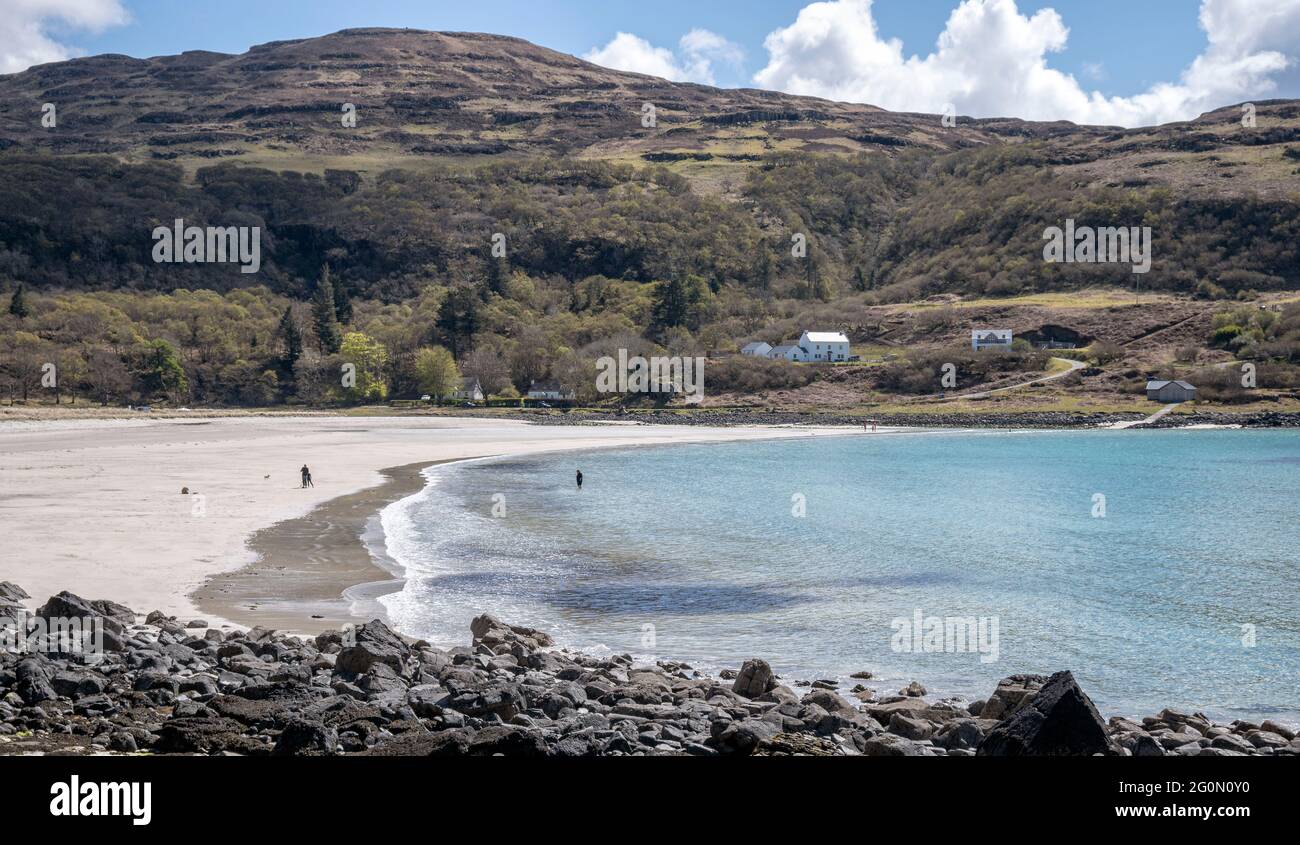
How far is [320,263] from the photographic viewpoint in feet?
607

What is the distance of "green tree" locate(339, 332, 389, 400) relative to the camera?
119688mm

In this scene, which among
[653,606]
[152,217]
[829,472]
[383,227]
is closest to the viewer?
[653,606]

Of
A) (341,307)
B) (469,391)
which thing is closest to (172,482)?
(469,391)

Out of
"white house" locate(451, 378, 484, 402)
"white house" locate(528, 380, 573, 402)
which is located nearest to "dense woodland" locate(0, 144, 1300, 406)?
"white house" locate(451, 378, 484, 402)

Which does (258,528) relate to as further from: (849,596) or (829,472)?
(829,472)

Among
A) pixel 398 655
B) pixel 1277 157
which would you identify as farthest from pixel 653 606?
pixel 1277 157

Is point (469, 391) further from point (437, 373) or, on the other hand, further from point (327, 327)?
point (327, 327)

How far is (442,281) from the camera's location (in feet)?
587

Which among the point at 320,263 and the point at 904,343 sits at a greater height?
the point at 320,263

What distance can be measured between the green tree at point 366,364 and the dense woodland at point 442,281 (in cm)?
25

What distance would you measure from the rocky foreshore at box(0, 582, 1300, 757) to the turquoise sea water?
6.98 ft

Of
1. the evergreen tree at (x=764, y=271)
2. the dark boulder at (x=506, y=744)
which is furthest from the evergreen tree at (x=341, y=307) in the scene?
the dark boulder at (x=506, y=744)

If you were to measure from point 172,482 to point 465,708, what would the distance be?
95.7 feet
